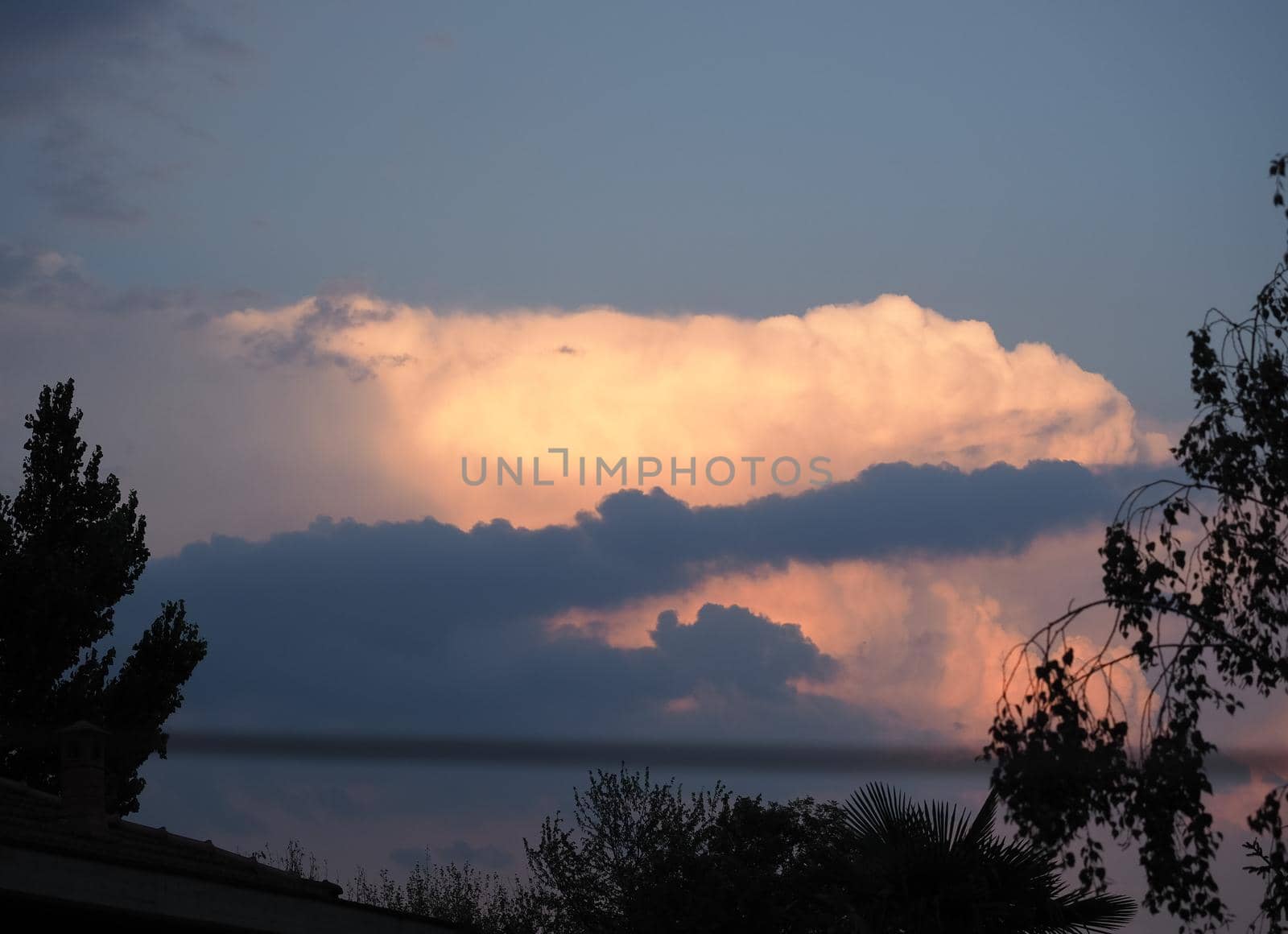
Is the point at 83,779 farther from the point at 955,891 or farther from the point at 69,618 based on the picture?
the point at 69,618

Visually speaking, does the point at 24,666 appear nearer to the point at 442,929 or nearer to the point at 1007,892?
the point at 442,929

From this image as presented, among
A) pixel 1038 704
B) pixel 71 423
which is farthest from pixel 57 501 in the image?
pixel 1038 704

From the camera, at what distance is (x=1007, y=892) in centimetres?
1839

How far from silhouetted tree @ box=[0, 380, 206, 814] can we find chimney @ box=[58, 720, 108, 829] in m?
14.5

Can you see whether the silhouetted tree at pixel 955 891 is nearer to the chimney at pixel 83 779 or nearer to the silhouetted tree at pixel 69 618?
the chimney at pixel 83 779

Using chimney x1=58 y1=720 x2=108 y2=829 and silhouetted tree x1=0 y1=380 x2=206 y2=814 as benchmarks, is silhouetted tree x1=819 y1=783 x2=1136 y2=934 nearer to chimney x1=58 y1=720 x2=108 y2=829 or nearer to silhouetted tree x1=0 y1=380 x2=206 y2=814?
chimney x1=58 y1=720 x2=108 y2=829

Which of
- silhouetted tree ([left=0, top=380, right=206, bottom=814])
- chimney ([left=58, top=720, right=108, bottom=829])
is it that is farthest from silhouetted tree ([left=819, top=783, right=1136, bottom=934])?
silhouetted tree ([left=0, top=380, right=206, bottom=814])

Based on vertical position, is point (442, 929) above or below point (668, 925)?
above

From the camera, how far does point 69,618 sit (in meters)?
30.2

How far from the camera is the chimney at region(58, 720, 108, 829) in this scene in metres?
14.4

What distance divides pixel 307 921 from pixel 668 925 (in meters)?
21.3

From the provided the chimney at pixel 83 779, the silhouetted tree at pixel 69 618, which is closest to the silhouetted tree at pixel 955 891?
the chimney at pixel 83 779

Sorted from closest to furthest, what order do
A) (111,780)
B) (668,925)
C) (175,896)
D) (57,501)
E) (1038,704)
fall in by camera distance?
(175,896), (1038,704), (111,780), (57,501), (668,925)

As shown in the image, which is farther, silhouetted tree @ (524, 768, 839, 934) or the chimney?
silhouetted tree @ (524, 768, 839, 934)
